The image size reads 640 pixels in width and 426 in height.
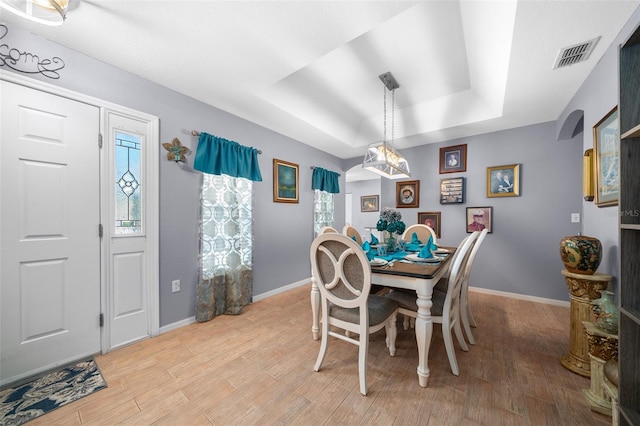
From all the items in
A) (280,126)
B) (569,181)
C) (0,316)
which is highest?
(280,126)

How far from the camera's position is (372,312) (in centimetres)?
159

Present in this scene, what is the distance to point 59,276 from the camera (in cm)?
173

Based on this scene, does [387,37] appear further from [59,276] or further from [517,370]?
[59,276]

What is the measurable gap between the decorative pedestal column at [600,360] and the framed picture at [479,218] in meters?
2.25

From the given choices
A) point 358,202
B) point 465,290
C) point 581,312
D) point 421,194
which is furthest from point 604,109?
point 358,202

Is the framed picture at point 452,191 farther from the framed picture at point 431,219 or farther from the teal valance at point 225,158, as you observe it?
the teal valance at point 225,158

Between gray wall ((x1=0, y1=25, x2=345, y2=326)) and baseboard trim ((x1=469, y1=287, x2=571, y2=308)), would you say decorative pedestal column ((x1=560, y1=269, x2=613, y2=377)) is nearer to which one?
baseboard trim ((x1=469, y1=287, x2=571, y2=308))

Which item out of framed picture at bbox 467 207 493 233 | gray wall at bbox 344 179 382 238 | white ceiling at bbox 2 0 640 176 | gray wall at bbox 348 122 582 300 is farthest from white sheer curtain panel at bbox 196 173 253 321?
gray wall at bbox 344 179 382 238

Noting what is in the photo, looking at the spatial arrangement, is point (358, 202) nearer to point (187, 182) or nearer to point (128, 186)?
point (187, 182)

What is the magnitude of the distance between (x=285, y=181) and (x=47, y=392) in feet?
9.77

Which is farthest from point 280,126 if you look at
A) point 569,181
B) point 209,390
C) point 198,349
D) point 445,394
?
point 569,181

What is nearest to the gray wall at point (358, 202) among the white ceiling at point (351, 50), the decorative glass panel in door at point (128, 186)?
the white ceiling at point (351, 50)

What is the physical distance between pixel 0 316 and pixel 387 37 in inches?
143

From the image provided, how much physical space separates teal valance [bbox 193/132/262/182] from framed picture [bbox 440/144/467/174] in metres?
3.01
